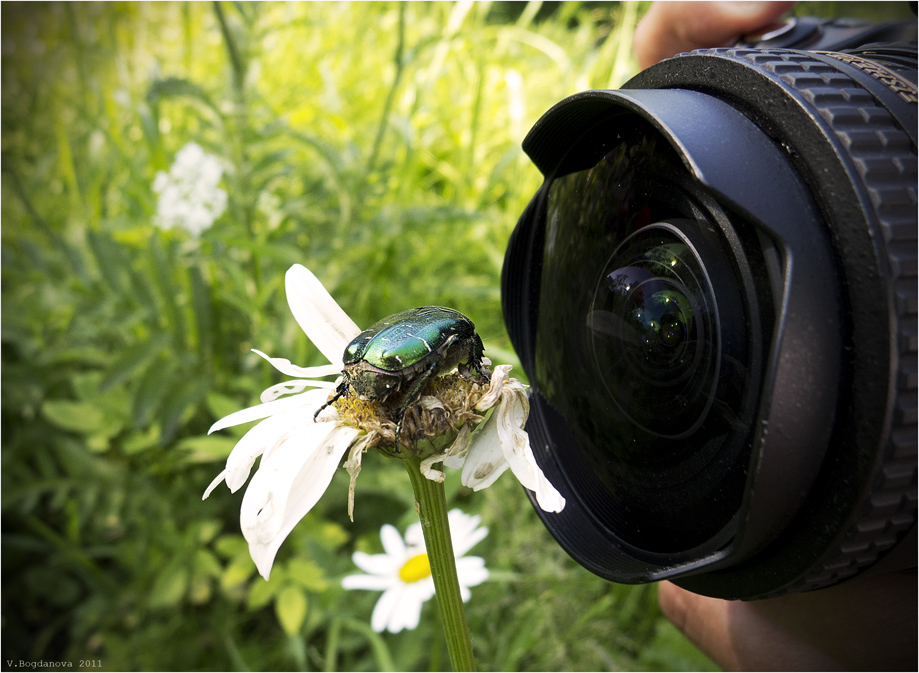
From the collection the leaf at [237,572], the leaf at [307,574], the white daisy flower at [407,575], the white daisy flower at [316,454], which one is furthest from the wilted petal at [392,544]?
the white daisy flower at [316,454]

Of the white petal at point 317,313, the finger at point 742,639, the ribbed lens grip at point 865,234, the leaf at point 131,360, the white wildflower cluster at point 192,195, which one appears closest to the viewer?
the ribbed lens grip at point 865,234

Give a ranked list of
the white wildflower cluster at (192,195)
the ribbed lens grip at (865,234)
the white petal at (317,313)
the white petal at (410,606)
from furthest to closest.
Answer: the white wildflower cluster at (192,195) < the white petal at (410,606) < the white petal at (317,313) < the ribbed lens grip at (865,234)

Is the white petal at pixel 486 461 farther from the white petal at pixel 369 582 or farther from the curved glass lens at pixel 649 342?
the white petal at pixel 369 582

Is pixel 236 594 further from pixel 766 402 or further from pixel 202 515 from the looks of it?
pixel 766 402

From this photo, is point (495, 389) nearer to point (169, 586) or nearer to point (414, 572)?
point (414, 572)

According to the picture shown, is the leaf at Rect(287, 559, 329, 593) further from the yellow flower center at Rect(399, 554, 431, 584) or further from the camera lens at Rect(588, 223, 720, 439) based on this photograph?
the camera lens at Rect(588, 223, 720, 439)

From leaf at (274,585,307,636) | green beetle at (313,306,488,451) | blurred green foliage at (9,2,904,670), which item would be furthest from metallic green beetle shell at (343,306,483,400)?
leaf at (274,585,307,636)

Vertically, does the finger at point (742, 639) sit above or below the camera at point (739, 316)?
below
